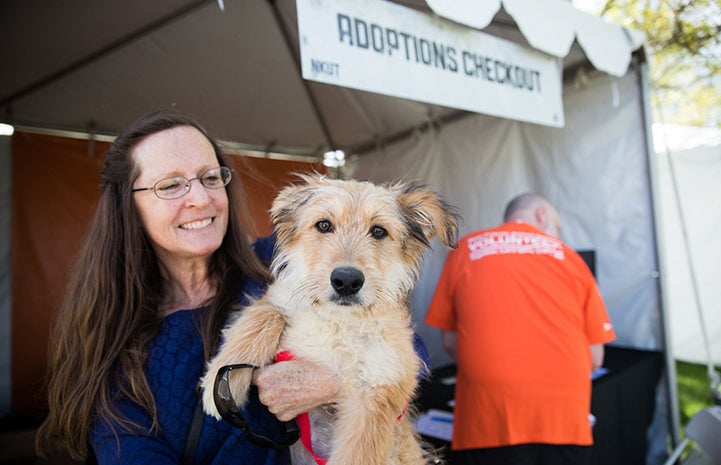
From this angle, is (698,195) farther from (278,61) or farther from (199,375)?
(199,375)

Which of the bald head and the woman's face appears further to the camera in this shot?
the bald head

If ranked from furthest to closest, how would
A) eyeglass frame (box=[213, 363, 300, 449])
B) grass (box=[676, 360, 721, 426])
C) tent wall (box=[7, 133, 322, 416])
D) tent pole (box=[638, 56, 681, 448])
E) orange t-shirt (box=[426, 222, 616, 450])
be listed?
grass (box=[676, 360, 721, 426]) < tent wall (box=[7, 133, 322, 416]) < tent pole (box=[638, 56, 681, 448]) < orange t-shirt (box=[426, 222, 616, 450]) < eyeglass frame (box=[213, 363, 300, 449])

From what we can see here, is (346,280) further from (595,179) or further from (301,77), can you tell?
(301,77)

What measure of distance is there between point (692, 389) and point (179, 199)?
8.00 meters

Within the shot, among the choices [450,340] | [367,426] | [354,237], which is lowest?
[450,340]

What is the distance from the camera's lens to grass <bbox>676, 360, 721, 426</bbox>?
19.9 feet

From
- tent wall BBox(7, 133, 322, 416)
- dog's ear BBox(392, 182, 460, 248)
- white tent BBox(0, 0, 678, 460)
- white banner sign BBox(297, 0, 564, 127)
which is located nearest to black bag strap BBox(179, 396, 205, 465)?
dog's ear BBox(392, 182, 460, 248)

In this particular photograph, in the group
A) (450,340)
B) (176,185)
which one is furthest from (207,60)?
(450,340)

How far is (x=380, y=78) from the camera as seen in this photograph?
2.74 metres

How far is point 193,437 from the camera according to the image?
1.68 meters

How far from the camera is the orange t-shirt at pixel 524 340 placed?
119 inches

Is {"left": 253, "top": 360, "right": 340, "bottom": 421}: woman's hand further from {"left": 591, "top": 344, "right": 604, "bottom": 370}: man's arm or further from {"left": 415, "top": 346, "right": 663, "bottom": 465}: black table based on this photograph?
{"left": 591, "top": 344, "right": 604, "bottom": 370}: man's arm

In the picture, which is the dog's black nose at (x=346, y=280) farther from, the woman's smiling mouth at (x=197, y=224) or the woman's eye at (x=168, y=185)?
the woman's eye at (x=168, y=185)

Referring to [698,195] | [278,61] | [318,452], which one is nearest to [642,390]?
[698,195]
